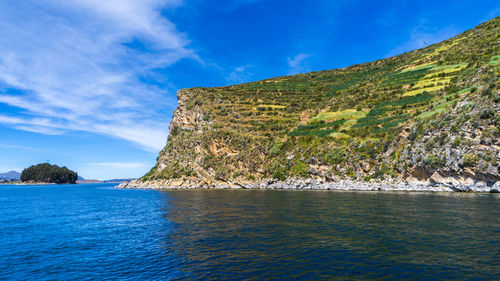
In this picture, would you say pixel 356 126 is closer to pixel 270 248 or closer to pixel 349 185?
pixel 349 185

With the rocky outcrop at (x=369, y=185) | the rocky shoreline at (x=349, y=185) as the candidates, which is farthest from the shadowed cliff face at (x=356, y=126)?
the rocky shoreline at (x=349, y=185)

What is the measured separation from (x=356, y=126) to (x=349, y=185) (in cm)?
2862

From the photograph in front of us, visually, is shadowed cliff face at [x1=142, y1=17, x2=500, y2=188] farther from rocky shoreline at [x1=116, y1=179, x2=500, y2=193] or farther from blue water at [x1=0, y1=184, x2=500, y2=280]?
blue water at [x1=0, y1=184, x2=500, y2=280]

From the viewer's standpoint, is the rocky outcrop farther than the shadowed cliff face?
No

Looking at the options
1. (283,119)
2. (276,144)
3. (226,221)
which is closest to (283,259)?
(226,221)

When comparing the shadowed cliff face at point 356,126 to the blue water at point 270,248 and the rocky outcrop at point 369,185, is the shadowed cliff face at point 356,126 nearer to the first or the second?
the rocky outcrop at point 369,185

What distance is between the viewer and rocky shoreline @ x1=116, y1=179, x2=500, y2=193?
160 feet

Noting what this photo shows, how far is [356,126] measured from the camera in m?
90.6

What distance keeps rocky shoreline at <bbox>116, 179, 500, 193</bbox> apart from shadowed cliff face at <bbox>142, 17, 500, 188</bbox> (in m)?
1.22

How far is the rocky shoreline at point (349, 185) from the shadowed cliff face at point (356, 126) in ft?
3.99

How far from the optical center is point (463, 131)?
176 ft

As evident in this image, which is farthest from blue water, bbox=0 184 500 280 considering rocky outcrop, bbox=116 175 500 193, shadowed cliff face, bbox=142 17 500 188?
shadowed cliff face, bbox=142 17 500 188

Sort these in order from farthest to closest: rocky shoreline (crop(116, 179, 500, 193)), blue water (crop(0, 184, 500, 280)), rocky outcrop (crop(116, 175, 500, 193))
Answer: rocky outcrop (crop(116, 175, 500, 193)) → rocky shoreline (crop(116, 179, 500, 193)) → blue water (crop(0, 184, 500, 280))

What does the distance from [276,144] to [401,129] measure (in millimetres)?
45458
